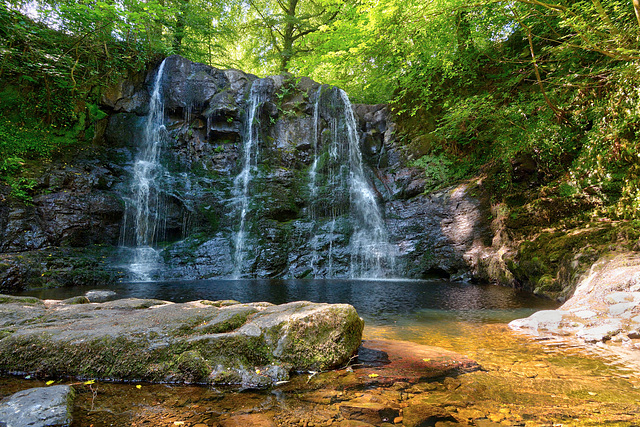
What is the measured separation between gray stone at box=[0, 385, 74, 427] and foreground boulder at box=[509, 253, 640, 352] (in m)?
4.11

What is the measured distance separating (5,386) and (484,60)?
1342 cm

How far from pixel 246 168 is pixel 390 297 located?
868 centimetres

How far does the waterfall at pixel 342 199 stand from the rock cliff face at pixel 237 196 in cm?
6

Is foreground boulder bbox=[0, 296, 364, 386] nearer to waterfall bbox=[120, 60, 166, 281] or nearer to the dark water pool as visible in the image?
the dark water pool

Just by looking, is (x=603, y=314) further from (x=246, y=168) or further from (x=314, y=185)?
(x=246, y=168)

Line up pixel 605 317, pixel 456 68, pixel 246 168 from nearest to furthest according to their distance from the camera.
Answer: pixel 605 317, pixel 456 68, pixel 246 168

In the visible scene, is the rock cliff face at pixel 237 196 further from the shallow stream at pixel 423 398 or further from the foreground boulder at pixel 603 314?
the shallow stream at pixel 423 398

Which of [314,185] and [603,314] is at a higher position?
[314,185]

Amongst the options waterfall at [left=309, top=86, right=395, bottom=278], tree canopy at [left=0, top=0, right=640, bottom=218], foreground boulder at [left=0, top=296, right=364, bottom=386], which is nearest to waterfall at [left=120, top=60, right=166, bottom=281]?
tree canopy at [left=0, top=0, right=640, bottom=218]

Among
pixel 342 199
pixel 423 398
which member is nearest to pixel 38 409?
pixel 423 398

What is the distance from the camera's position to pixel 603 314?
362 centimetres

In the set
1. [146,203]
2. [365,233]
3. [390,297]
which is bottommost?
[390,297]

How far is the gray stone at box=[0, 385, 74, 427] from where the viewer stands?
1.64 meters

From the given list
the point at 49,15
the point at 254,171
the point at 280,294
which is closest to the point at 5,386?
the point at 280,294
